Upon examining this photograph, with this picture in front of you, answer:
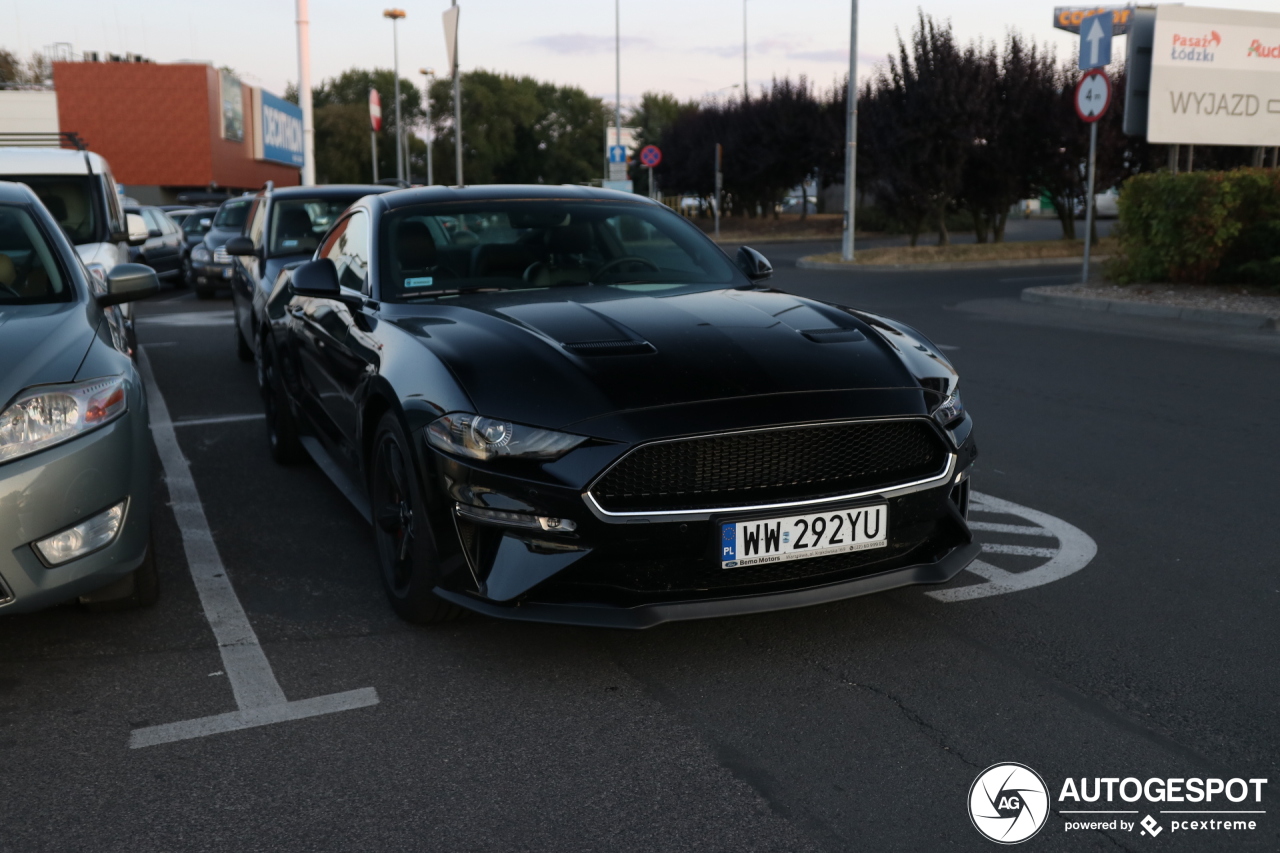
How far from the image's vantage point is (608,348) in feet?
12.3

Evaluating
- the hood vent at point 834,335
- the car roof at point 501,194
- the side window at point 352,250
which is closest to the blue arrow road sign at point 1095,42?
the car roof at point 501,194

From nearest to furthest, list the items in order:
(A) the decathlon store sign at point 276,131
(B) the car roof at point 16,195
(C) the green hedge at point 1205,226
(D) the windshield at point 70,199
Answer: (B) the car roof at point 16,195 → (D) the windshield at point 70,199 → (C) the green hedge at point 1205,226 → (A) the decathlon store sign at point 276,131

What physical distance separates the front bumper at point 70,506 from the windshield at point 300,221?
648cm

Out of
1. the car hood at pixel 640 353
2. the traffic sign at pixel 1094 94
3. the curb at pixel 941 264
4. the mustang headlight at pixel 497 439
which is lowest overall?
the curb at pixel 941 264

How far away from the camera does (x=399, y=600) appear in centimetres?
407

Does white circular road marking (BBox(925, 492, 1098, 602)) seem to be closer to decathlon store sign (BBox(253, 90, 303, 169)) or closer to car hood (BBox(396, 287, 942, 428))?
car hood (BBox(396, 287, 942, 428))

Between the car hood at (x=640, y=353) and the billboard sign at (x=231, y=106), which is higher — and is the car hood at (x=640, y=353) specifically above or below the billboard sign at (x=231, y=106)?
below

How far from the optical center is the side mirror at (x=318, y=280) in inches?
193

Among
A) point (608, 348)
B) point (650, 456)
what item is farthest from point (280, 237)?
point (650, 456)

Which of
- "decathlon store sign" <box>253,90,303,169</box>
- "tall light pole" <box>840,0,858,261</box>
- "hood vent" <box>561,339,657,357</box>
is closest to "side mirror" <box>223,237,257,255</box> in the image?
"hood vent" <box>561,339,657,357</box>

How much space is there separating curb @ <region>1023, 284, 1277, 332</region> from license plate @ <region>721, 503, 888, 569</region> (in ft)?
35.6

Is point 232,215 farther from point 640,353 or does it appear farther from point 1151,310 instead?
point 640,353

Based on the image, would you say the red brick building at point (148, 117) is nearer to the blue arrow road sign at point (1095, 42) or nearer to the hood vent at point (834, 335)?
the blue arrow road sign at point (1095, 42)

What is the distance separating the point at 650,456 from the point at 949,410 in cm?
108
